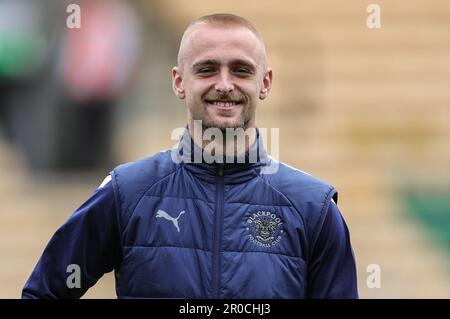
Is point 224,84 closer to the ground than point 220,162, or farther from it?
farther from it

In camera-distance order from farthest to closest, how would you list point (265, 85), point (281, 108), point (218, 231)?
point (281, 108) → point (265, 85) → point (218, 231)

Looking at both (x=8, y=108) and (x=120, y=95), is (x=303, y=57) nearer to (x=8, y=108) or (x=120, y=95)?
(x=120, y=95)

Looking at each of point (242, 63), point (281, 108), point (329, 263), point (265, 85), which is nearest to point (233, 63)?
point (242, 63)

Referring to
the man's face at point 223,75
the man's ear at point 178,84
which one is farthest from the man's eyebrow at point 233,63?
the man's ear at point 178,84

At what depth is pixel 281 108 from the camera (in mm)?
7266

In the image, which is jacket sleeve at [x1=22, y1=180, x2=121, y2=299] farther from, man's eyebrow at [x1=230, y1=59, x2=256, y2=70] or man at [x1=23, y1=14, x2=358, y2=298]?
man's eyebrow at [x1=230, y1=59, x2=256, y2=70]

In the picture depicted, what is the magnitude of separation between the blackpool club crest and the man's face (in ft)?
0.76

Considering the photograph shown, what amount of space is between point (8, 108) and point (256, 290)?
510 centimetres

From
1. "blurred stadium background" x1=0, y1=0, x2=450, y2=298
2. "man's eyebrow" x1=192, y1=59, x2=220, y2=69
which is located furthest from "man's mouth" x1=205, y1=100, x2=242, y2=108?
"blurred stadium background" x1=0, y1=0, x2=450, y2=298

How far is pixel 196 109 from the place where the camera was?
260 cm

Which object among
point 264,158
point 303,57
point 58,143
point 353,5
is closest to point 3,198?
point 58,143

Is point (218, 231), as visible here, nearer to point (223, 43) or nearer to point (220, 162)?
point (220, 162)

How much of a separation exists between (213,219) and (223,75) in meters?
0.36

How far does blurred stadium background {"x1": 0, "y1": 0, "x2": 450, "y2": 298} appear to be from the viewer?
707 cm
